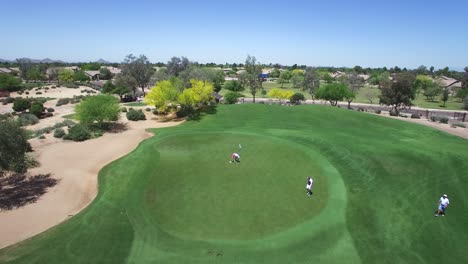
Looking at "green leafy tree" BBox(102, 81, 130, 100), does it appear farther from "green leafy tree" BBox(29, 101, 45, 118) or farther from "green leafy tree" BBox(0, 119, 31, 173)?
"green leafy tree" BBox(0, 119, 31, 173)

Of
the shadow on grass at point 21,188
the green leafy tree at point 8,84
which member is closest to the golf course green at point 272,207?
the shadow on grass at point 21,188

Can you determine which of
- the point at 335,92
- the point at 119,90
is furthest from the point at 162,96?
the point at 335,92

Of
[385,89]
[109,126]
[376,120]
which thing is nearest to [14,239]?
[109,126]

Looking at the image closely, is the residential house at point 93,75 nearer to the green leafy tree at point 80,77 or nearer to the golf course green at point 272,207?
the green leafy tree at point 80,77

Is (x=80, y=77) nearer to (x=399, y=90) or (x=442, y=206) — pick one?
(x=399, y=90)

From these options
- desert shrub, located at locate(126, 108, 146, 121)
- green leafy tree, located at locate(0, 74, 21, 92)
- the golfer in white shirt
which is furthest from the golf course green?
green leafy tree, located at locate(0, 74, 21, 92)
